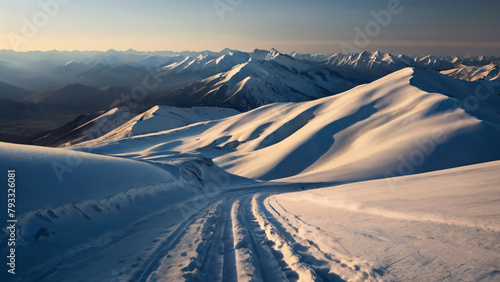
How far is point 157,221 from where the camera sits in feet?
29.4

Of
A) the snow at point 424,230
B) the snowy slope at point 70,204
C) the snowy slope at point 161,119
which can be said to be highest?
the snowy slope at point 161,119

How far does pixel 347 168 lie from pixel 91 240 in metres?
23.3

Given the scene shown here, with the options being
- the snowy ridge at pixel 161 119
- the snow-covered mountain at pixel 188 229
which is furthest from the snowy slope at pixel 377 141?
the snowy ridge at pixel 161 119

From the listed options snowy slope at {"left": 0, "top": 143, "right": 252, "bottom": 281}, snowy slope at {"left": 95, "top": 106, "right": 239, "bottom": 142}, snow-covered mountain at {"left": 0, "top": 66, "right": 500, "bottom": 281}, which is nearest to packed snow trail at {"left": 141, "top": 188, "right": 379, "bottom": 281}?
snow-covered mountain at {"left": 0, "top": 66, "right": 500, "bottom": 281}

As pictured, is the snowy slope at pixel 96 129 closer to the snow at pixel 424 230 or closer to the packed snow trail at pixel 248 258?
the packed snow trail at pixel 248 258

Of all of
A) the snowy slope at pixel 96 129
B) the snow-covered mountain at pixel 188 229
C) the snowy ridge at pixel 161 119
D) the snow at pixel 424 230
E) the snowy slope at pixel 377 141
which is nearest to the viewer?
the snow at pixel 424 230

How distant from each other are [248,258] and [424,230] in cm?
348

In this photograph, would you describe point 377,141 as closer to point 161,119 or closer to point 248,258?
point 248,258

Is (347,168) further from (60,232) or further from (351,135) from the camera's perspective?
(60,232)

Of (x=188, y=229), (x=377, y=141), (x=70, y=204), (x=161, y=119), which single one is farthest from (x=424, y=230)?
(x=161, y=119)

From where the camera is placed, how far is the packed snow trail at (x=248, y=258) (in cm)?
466

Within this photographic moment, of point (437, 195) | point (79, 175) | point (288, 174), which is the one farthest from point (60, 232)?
point (288, 174)

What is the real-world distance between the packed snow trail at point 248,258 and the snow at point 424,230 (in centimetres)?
37

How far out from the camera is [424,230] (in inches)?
218
